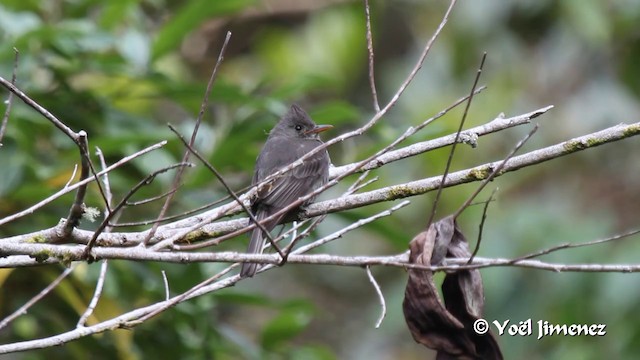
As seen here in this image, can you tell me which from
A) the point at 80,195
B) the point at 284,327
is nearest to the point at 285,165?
the point at 284,327

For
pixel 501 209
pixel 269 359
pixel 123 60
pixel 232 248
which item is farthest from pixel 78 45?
pixel 501 209

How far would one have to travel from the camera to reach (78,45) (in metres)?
5.44

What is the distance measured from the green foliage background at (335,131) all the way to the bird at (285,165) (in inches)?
4.1

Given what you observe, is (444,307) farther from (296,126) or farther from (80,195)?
(296,126)

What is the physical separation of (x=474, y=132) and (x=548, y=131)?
554 centimetres

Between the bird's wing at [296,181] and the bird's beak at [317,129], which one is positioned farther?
the bird's beak at [317,129]

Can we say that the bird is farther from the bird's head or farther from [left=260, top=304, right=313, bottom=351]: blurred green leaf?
[left=260, top=304, right=313, bottom=351]: blurred green leaf

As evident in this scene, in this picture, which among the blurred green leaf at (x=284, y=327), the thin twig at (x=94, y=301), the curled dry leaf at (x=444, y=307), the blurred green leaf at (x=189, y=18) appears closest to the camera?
the curled dry leaf at (x=444, y=307)

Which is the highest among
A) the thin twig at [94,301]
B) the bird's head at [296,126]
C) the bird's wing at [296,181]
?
the bird's head at [296,126]

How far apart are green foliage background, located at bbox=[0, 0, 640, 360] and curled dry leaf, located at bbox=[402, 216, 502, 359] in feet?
5.24

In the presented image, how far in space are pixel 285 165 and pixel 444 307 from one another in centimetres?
228

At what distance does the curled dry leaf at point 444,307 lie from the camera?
295 centimetres

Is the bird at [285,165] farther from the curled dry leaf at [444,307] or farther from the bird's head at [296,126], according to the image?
the curled dry leaf at [444,307]

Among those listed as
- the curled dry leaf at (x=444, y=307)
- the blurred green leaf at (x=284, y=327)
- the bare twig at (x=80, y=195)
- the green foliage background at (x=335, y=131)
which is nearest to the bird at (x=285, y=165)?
the green foliage background at (x=335, y=131)
